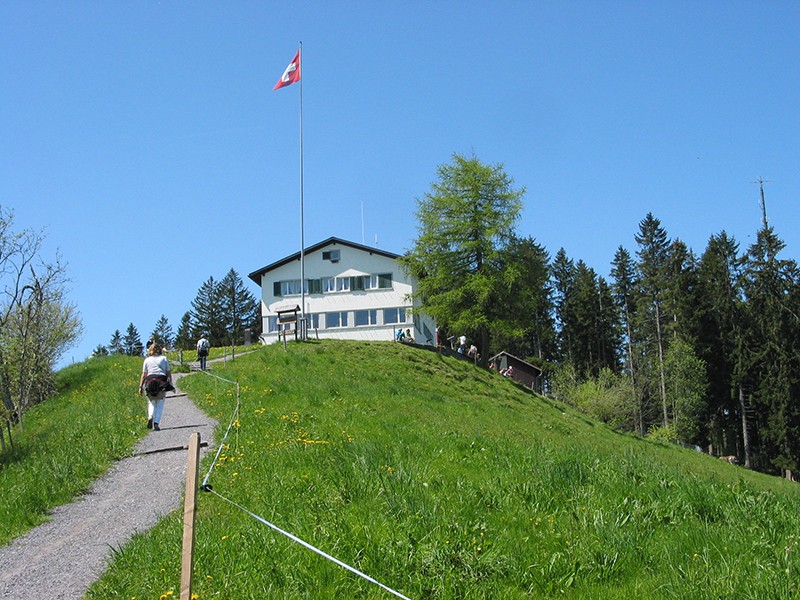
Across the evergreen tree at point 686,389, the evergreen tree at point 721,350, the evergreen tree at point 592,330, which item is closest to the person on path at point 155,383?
the evergreen tree at point 686,389

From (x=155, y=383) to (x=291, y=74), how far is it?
1388 inches

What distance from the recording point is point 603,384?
7394cm

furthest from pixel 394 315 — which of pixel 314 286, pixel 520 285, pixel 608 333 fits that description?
pixel 608 333

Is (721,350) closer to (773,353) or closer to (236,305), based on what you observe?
(773,353)

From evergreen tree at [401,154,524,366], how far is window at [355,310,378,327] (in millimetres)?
8467

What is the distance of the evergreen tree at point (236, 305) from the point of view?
360ft

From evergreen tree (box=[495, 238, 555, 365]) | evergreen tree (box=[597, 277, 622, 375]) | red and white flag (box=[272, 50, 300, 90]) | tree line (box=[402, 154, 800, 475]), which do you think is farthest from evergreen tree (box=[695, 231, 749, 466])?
red and white flag (box=[272, 50, 300, 90])

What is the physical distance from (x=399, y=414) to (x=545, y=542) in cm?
1050

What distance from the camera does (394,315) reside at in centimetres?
6131

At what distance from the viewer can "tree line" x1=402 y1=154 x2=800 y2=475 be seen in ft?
168

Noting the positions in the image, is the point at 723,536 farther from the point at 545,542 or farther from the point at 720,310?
the point at 720,310

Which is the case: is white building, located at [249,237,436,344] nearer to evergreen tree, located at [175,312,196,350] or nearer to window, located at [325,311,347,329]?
window, located at [325,311,347,329]

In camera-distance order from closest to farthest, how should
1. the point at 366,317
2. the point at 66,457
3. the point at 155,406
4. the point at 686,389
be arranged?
the point at 66,457
the point at 155,406
the point at 366,317
the point at 686,389

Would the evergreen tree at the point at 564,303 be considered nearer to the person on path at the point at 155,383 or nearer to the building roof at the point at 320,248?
the building roof at the point at 320,248
